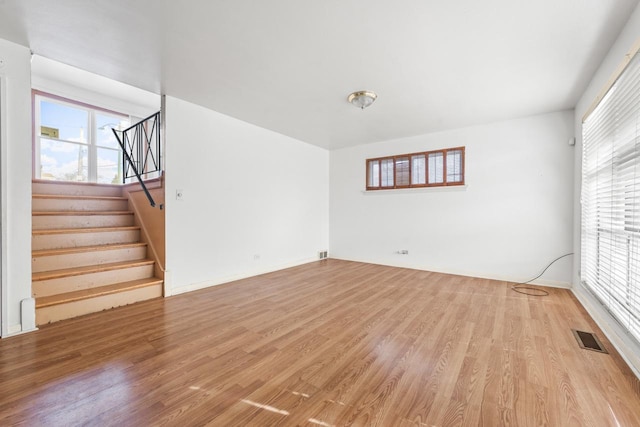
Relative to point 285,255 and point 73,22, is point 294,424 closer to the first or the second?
point 73,22

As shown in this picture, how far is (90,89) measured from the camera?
15.8 ft

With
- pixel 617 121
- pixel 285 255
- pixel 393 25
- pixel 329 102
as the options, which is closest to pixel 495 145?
pixel 617 121

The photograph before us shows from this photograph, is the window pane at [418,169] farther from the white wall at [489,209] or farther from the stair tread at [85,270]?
the stair tread at [85,270]

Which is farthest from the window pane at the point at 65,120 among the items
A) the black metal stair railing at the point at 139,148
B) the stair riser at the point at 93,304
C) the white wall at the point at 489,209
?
the white wall at the point at 489,209

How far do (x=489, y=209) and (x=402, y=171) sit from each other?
161 centimetres

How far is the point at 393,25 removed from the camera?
1.99 metres

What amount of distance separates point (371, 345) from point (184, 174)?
10.0 ft

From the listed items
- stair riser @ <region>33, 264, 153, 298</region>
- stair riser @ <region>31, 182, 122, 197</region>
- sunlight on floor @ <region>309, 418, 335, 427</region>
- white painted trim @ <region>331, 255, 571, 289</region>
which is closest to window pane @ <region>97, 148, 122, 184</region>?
stair riser @ <region>31, 182, 122, 197</region>

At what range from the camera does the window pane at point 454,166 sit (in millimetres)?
4465

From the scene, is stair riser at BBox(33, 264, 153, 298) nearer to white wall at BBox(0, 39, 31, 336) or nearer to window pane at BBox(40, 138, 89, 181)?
white wall at BBox(0, 39, 31, 336)

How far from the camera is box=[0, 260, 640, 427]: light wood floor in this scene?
4.53ft

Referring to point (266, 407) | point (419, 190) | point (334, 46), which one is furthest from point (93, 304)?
point (419, 190)

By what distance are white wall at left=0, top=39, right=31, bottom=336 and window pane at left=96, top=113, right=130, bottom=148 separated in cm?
346

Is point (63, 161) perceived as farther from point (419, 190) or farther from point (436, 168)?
point (436, 168)
